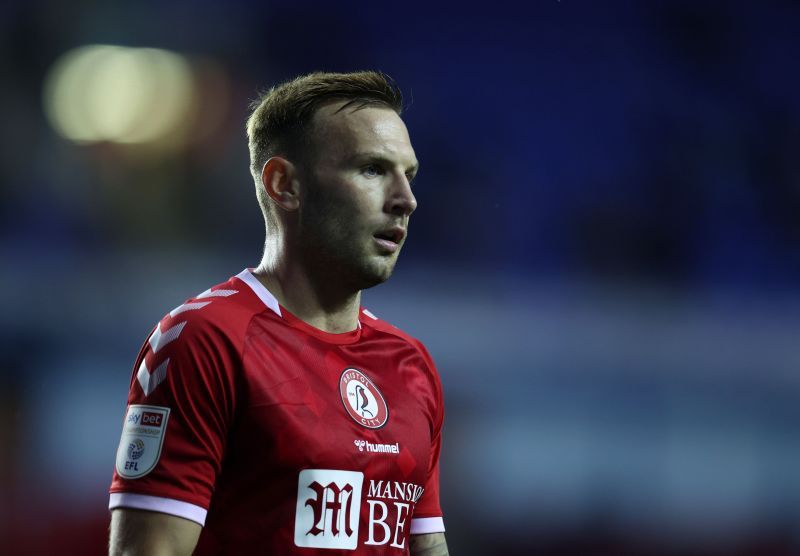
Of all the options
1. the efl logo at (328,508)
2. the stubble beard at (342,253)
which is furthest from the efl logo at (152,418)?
the stubble beard at (342,253)

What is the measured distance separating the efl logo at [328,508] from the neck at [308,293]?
0.36 meters

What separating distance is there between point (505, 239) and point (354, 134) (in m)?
4.60

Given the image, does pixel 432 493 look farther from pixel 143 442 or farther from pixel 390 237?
pixel 143 442

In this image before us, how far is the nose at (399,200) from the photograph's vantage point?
7.14ft

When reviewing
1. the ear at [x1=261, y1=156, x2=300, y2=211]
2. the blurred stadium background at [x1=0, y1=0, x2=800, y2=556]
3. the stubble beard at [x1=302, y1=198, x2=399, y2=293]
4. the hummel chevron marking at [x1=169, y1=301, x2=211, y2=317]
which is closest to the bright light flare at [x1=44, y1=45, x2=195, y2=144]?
the blurred stadium background at [x1=0, y1=0, x2=800, y2=556]

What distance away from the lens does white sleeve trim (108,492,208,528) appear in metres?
1.84

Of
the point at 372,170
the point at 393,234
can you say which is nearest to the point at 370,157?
the point at 372,170

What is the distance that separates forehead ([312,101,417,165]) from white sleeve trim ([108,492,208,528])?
31.1 inches

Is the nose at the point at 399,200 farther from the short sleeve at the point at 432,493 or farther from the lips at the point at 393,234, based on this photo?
the short sleeve at the point at 432,493

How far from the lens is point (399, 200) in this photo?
217cm

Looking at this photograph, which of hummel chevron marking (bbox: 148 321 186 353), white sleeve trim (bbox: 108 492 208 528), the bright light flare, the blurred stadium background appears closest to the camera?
white sleeve trim (bbox: 108 492 208 528)

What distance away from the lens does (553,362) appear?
6.57 metres

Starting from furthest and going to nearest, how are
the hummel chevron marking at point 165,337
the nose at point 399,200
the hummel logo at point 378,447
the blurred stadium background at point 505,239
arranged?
the blurred stadium background at point 505,239 → the nose at point 399,200 → the hummel logo at point 378,447 → the hummel chevron marking at point 165,337

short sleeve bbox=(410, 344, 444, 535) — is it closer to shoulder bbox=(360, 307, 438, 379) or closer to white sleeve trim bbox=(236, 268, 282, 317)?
shoulder bbox=(360, 307, 438, 379)
